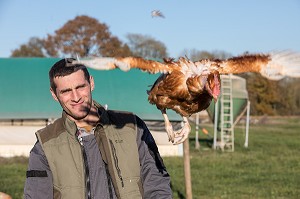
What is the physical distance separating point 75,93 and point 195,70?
886 millimetres

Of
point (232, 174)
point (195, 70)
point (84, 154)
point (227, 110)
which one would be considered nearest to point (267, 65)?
point (195, 70)

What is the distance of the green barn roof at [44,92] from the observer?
21.0 meters

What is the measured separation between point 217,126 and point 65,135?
76.0 ft

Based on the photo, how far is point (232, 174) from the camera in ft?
52.0

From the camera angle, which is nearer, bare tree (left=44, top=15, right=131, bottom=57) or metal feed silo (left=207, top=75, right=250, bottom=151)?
bare tree (left=44, top=15, right=131, bottom=57)

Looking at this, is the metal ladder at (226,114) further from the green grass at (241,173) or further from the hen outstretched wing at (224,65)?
the hen outstretched wing at (224,65)

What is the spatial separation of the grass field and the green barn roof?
8.19 ft

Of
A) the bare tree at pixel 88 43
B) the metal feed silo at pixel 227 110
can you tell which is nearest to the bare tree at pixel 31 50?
the metal feed silo at pixel 227 110

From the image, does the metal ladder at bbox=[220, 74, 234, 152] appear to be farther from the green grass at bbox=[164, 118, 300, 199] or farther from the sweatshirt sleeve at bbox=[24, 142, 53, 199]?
the sweatshirt sleeve at bbox=[24, 142, 53, 199]

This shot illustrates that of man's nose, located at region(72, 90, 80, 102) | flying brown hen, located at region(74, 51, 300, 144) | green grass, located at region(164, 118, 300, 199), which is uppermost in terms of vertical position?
flying brown hen, located at region(74, 51, 300, 144)

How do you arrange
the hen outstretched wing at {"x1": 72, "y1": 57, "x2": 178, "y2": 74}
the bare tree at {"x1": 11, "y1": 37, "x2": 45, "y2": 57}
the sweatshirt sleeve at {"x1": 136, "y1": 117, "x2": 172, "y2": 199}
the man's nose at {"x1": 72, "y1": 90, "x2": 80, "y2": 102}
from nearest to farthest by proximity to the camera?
1. the hen outstretched wing at {"x1": 72, "y1": 57, "x2": 178, "y2": 74}
2. the man's nose at {"x1": 72, "y1": 90, "x2": 80, "y2": 102}
3. the sweatshirt sleeve at {"x1": 136, "y1": 117, "x2": 172, "y2": 199}
4. the bare tree at {"x1": 11, "y1": 37, "x2": 45, "y2": 57}

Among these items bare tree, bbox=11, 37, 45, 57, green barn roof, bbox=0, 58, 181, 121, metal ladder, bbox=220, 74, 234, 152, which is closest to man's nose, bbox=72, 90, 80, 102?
green barn roof, bbox=0, 58, 181, 121

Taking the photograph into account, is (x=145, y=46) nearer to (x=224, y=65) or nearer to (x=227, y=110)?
(x=224, y=65)

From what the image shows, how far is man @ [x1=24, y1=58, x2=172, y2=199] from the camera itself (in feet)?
12.3
